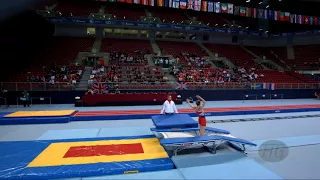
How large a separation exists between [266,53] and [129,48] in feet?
68.3

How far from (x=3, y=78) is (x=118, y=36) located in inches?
616

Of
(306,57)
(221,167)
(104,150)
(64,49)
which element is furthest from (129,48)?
(306,57)

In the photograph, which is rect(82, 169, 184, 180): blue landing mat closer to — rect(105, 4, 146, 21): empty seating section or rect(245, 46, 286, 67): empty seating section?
rect(105, 4, 146, 21): empty seating section

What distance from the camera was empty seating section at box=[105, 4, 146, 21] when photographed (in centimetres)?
2622

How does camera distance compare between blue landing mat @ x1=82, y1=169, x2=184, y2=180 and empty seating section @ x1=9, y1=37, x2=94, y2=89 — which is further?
empty seating section @ x1=9, y1=37, x2=94, y2=89

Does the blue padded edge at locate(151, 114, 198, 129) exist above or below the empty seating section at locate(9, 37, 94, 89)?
below

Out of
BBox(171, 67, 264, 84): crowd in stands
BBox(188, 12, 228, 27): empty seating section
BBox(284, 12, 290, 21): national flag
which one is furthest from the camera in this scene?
BBox(188, 12, 228, 27): empty seating section

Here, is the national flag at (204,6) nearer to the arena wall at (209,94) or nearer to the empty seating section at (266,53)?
the arena wall at (209,94)

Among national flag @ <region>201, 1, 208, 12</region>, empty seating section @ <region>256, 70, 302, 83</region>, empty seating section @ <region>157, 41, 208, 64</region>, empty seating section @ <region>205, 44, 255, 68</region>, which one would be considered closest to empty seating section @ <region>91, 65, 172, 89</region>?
empty seating section @ <region>157, 41, 208, 64</region>

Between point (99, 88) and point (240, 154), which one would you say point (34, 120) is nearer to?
point (99, 88)

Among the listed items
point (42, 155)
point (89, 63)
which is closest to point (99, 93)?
point (89, 63)

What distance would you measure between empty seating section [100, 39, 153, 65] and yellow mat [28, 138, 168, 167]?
15.7 m

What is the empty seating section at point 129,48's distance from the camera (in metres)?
22.1

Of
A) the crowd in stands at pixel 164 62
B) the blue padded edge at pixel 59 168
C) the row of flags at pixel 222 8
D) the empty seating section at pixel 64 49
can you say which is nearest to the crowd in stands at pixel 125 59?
the crowd in stands at pixel 164 62
